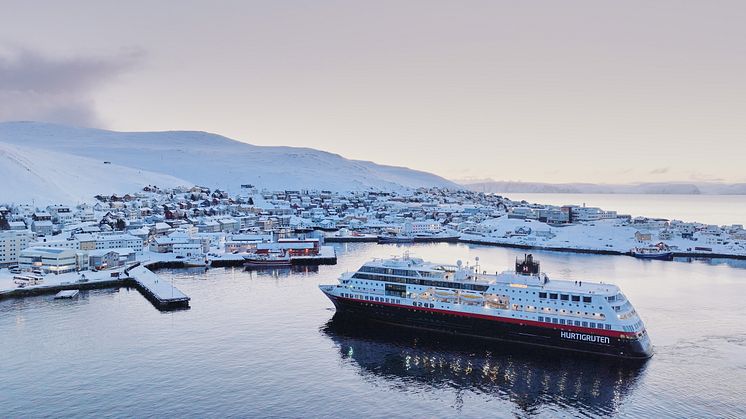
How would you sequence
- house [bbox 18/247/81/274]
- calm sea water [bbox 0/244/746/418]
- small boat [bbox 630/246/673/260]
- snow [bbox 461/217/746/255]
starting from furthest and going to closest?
snow [bbox 461/217/746/255], small boat [bbox 630/246/673/260], house [bbox 18/247/81/274], calm sea water [bbox 0/244/746/418]

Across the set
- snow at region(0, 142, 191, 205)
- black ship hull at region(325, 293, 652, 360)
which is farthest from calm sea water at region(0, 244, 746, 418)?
snow at region(0, 142, 191, 205)

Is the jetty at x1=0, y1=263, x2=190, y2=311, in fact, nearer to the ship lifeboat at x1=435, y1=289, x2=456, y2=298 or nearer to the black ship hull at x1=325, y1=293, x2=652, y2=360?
the black ship hull at x1=325, y1=293, x2=652, y2=360

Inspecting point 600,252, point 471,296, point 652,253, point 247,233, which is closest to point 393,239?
point 247,233

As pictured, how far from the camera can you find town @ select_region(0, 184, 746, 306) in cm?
5788

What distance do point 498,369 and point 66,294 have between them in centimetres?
3790

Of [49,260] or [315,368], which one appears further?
[49,260]

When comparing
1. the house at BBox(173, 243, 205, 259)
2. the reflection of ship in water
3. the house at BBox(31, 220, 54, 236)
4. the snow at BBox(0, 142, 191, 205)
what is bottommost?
the reflection of ship in water

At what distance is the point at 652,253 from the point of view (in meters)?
72.4

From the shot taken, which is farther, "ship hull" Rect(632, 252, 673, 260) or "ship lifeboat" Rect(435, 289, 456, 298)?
"ship hull" Rect(632, 252, 673, 260)

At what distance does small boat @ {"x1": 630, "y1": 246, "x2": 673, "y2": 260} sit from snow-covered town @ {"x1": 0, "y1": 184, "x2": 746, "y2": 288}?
1.62 meters

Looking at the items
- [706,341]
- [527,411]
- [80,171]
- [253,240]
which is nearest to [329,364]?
[527,411]

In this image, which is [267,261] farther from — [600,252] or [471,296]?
[600,252]

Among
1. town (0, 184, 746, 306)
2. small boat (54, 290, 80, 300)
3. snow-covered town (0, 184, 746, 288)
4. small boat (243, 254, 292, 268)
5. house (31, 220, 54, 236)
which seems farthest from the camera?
house (31, 220, 54, 236)

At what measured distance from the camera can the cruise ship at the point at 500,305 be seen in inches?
1135
